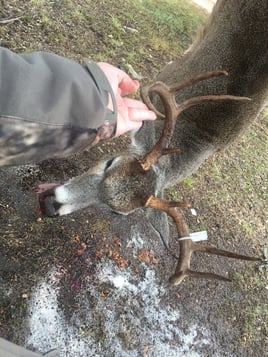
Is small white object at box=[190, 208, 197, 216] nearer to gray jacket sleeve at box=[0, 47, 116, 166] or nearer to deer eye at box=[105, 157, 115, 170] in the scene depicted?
deer eye at box=[105, 157, 115, 170]

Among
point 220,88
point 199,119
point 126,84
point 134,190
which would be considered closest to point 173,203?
point 134,190

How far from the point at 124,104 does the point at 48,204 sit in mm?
1695


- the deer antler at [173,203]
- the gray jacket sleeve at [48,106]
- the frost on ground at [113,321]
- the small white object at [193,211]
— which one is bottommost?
the frost on ground at [113,321]

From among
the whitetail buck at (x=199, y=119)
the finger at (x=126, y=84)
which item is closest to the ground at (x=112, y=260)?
the whitetail buck at (x=199, y=119)

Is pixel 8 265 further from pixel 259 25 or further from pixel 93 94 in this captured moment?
pixel 259 25

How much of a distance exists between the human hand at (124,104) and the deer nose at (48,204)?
161 centimetres

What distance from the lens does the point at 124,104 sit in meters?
3.02

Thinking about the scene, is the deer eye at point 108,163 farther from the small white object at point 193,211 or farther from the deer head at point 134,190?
the small white object at point 193,211

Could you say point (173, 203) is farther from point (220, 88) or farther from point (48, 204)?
point (220, 88)

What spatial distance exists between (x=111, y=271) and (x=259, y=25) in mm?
2917

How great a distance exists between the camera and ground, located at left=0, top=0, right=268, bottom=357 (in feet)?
15.0

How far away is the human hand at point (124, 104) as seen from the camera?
2.93m

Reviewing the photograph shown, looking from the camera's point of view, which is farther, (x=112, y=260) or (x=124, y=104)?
(x=112, y=260)

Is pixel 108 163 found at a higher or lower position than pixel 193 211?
higher
